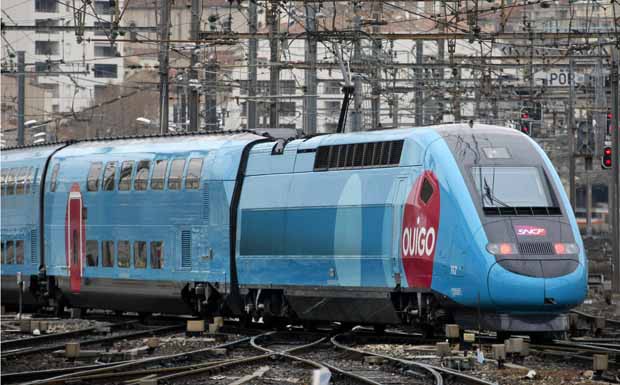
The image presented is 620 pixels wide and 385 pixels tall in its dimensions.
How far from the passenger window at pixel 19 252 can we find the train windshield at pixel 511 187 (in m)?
13.2

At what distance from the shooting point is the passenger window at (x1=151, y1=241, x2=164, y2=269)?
86.3 ft

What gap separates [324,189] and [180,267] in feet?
13.9

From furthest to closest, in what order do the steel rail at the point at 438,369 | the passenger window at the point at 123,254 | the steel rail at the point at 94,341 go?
the passenger window at the point at 123,254 → the steel rail at the point at 94,341 → the steel rail at the point at 438,369

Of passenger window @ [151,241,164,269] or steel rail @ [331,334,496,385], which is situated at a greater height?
passenger window @ [151,241,164,269]

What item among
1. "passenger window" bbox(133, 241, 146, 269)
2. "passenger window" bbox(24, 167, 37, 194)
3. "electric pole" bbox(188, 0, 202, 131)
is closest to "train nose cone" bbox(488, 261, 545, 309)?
"passenger window" bbox(133, 241, 146, 269)

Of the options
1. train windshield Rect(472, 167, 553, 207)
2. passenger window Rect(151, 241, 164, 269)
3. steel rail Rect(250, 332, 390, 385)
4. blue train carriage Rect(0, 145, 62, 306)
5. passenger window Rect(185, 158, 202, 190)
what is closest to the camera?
steel rail Rect(250, 332, 390, 385)

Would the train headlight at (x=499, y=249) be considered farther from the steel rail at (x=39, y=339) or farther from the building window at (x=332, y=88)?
the building window at (x=332, y=88)

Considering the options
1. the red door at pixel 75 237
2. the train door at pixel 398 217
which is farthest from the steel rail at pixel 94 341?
the train door at pixel 398 217

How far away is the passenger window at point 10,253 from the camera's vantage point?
102 ft

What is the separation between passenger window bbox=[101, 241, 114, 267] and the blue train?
0.04m

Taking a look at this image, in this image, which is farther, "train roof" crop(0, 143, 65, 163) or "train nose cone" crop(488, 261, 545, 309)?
"train roof" crop(0, 143, 65, 163)

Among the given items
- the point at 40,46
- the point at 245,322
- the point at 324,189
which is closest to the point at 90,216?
the point at 245,322

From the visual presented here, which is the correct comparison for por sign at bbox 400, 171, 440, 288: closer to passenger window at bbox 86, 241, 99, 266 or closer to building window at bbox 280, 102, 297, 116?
passenger window at bbox 86, 241, 99, 266

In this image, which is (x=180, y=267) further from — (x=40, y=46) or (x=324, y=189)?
(x=40, y=46)
